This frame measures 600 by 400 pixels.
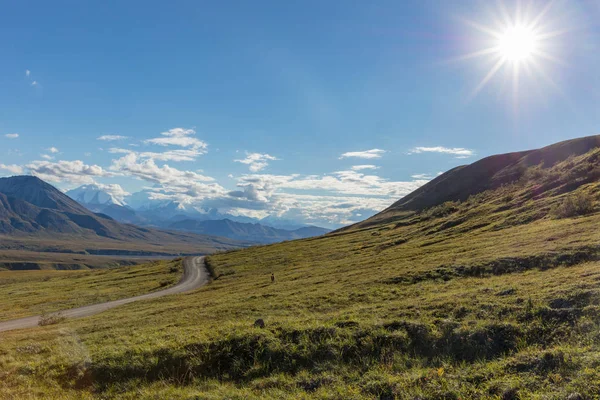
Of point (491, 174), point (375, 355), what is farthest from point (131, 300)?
point (491, 174)

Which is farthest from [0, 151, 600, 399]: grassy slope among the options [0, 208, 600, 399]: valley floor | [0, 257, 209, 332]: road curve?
[0, 257, 209, 332]: road curve

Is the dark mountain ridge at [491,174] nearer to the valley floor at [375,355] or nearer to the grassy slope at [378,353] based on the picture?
the grassy slope at [378,353]

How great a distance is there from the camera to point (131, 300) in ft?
184

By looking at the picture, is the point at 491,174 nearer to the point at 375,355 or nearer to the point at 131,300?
the point at 131,300

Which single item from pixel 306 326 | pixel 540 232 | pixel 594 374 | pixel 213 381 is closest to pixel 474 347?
pixel 594 374

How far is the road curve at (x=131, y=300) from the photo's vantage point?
140 ft

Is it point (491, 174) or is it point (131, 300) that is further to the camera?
point (491, 174)

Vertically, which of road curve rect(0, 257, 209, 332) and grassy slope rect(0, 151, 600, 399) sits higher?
grassy slope rect(0, 151, 600, 399)

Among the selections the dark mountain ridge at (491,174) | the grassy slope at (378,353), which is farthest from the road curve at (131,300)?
the dark mountain ridge at (491,174)

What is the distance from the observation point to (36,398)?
12.9 m

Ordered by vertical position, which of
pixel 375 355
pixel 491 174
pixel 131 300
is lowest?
pixel 131 300

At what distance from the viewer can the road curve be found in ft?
140

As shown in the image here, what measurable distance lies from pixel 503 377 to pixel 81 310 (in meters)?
60.2

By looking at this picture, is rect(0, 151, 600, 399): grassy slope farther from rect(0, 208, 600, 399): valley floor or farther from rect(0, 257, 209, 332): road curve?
rect(0, 257, 209, 332): road curve
